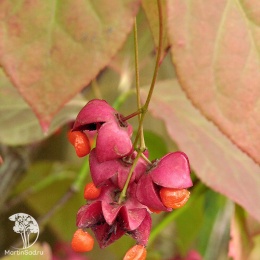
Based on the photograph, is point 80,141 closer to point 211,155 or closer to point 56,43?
point 56,43

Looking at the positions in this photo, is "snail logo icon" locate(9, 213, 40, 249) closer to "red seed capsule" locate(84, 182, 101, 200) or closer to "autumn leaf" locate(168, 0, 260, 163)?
"red seed capsule" locate(84, 182, 101, 200)

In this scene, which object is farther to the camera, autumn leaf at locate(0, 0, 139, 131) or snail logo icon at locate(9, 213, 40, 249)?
snail logo icon at locate(9, 213, 40, 249)

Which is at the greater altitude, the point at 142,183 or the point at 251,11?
the point at 251,11

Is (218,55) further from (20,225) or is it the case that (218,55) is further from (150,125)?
(150,125)

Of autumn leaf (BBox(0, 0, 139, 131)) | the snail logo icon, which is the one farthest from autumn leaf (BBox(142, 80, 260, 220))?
autumn leaf (BBox(0, 0, 139, 131))

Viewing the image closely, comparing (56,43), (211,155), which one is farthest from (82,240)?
(211,155)

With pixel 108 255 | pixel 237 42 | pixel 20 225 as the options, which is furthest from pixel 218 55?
pixel 108 255
